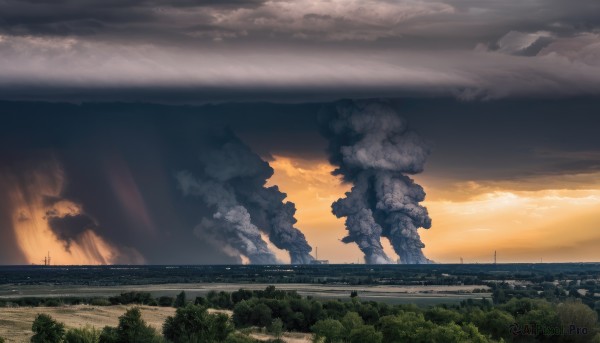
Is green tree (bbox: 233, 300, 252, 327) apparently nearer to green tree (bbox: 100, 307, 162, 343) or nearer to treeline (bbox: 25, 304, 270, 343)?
treeline (bbox: 25, 304, 270, 343)

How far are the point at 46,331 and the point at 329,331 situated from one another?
2821 centimetres

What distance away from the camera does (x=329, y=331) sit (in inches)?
3802

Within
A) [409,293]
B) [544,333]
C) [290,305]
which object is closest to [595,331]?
[544,333]

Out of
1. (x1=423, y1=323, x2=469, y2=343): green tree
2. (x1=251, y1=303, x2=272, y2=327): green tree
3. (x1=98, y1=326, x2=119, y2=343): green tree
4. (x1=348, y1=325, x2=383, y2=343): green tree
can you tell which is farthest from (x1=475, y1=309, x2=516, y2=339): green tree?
(x1=98, y1=326, x2=119, y2=343): green tree

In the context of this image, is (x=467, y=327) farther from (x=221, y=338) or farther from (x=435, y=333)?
(x=221, y=338)

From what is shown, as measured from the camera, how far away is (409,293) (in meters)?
197

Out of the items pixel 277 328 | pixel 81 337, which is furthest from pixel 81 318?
pixel 81 337

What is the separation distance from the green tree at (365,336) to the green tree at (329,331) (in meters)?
2.24

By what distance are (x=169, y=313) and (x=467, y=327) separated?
34.8m

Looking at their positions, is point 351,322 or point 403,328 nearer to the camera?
point 403,328

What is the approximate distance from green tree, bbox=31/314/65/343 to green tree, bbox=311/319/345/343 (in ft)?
79.2

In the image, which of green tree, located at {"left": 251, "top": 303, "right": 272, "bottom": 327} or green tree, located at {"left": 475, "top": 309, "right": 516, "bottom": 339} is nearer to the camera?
green tree, located at {"left": 475, "top": 309, "right": 516, "bottom": 339}

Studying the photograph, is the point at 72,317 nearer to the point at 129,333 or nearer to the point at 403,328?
the point at 129,333

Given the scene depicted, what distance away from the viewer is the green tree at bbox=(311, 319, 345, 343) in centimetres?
9525
